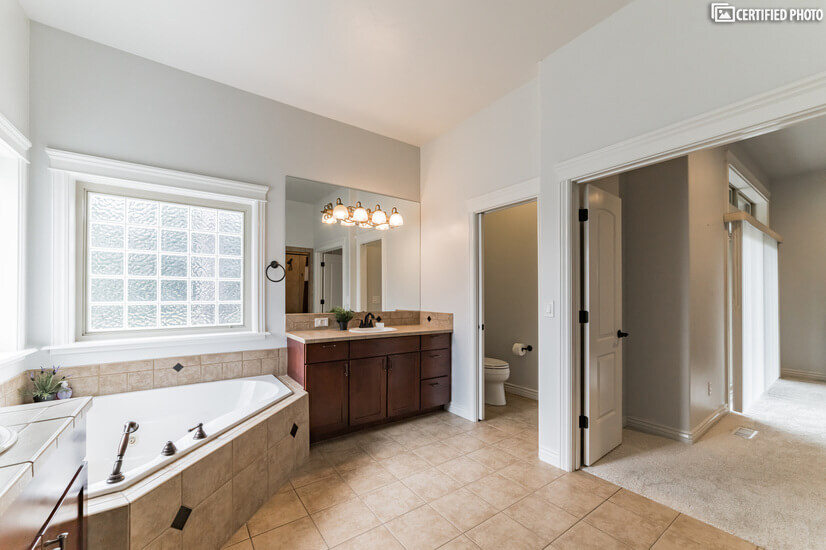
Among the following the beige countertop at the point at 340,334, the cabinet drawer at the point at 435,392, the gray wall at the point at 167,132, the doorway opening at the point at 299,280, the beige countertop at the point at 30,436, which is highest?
the gray wall at the point at 167,132

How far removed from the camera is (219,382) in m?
2.63

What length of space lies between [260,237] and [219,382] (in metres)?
1.18

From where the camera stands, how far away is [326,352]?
276 centimetres

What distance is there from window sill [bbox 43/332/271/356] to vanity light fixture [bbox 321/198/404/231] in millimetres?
1236

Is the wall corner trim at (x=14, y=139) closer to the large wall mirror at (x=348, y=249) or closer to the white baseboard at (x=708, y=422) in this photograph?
the large wall mirror at (x=348, y=249)

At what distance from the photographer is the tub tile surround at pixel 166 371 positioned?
2.25 meters

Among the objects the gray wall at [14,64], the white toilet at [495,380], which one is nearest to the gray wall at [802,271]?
the white toilet at [495,380]

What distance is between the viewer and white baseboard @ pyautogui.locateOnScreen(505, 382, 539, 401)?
3930 millimetres

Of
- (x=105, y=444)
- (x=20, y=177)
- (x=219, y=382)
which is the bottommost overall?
(x=105, y=444)

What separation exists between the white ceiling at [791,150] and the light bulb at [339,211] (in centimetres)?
413

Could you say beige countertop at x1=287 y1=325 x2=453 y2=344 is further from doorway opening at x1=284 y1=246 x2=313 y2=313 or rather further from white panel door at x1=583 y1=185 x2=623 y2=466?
white panel door at x1=583 y1=185 x2=623 y2=466

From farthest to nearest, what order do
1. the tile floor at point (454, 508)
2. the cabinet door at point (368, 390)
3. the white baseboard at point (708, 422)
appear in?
the cabinet door at point (368, 390)
the white baseboard at point (708, 422)
the tile floor at point (454, 508)

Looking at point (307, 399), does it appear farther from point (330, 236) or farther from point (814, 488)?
point (814, 488)

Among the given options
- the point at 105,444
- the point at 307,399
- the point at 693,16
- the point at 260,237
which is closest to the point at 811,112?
the point at 693,16
